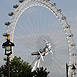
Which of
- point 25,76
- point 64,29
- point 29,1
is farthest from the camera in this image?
point 64,29

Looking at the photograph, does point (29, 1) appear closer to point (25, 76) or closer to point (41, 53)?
point (41, 53)

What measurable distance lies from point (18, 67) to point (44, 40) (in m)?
5.48

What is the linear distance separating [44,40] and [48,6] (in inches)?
349

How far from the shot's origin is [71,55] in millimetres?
51500

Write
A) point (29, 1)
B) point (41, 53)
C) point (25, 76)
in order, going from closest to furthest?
point (25, 76) < point (41, 53) < point (29, 1)

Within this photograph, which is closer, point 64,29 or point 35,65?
point 35,65

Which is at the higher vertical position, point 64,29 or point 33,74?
point 64,29

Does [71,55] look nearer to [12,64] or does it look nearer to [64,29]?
[64,29]

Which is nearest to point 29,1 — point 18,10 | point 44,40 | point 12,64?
point 18,10

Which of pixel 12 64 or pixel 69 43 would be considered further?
pixel 69 43

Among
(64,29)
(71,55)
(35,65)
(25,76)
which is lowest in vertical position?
(25,76)

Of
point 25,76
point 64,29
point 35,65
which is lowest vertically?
point 25,76

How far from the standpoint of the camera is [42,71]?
41.6 meters

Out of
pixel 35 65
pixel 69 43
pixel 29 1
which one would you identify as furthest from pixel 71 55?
pixel 29 1
